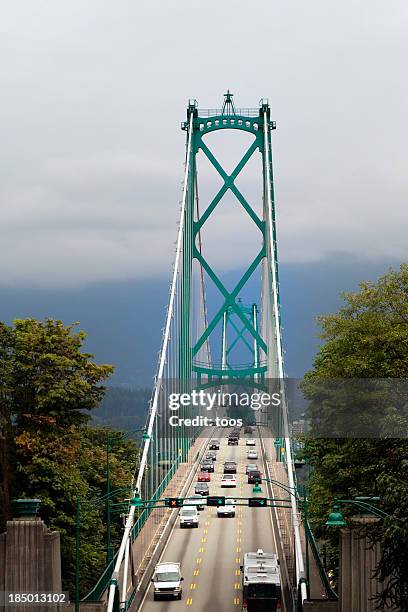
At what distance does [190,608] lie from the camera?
4688 cm

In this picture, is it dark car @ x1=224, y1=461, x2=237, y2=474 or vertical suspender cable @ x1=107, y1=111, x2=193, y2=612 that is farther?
dark car @ x1=224, y1=461, x2=237, y2=474

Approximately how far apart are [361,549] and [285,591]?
13.7 meters

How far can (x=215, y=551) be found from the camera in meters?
60.8

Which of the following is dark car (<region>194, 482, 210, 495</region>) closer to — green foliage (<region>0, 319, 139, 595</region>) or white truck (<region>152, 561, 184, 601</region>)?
green foliage (<region>0, 319, 139, 595</region>)

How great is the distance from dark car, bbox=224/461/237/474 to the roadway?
3.50 m

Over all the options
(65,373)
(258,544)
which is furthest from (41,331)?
(258,544)

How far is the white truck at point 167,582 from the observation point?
4847 centimetres

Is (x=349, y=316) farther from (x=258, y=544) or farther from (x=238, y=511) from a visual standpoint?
(x=238, y=511)

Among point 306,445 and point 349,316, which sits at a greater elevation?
point 349,316

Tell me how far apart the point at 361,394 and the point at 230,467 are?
44.8 metres

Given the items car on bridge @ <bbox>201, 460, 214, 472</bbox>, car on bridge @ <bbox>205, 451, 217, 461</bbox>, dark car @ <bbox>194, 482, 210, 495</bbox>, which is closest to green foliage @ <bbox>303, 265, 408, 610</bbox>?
dark car @ <bbox>194, 482, 210, 495</bbox>

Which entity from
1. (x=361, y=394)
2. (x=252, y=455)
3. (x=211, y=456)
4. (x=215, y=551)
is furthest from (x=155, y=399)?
(x=252, y=455)

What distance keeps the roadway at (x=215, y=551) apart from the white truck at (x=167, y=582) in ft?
1.03

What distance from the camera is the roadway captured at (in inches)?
1896
